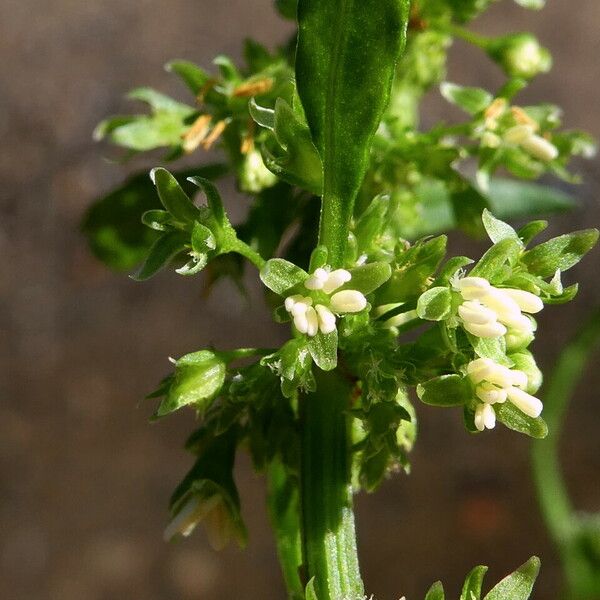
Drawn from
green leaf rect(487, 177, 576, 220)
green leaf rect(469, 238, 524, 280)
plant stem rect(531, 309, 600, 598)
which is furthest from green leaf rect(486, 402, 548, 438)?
plant stem rect(531, 309, 600, 598)

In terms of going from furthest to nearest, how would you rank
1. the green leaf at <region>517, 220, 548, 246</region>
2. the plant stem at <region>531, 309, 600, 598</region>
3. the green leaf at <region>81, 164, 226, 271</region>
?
the plant stem at <region>531, 309, 600, 598</region>, the green leaf at <region>81, 164, 226, 271</region>, the green leaf at <region>517, 220, 548, 246</region>

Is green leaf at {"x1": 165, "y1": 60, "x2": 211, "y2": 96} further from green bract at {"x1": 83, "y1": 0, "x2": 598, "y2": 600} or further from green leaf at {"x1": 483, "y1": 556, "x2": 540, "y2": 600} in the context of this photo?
green leaf at {"x1": 483, "y1": 556, "x2": 540, "y2": 600}

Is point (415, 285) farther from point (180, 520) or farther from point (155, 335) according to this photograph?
point (155, 335)

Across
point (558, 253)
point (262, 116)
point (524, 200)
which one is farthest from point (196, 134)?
point (524, 200)

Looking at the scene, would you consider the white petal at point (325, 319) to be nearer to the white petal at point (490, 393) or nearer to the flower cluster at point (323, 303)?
the flower cluster at point (323, 303)

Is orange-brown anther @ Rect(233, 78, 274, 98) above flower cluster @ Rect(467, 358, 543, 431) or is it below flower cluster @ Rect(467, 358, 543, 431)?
above

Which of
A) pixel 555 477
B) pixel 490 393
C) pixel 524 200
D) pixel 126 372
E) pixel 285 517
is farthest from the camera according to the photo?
pixel 126 372

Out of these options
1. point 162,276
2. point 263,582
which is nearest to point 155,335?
point 162,276

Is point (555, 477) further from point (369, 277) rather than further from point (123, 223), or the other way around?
point (369, 277)
